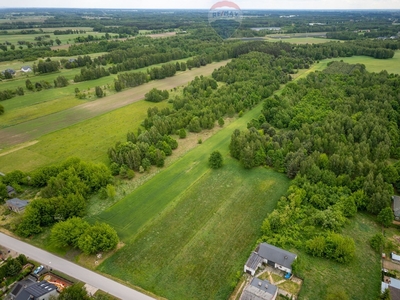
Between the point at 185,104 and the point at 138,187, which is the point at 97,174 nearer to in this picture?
the point at 138,187

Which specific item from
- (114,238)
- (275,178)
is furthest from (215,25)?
(114,238)

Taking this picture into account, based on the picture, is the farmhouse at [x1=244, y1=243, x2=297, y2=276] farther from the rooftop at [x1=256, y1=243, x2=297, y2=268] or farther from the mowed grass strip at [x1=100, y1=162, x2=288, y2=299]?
the mowed grass strip at [x1=100, y1=162, x2=288, y2=299]

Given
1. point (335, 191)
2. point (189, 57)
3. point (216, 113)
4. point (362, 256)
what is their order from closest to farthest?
point (362, 256) → point (335, 191) → point (216, 113) → point (189, 57)

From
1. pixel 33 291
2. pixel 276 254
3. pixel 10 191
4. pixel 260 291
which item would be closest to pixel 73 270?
pixel 33 291

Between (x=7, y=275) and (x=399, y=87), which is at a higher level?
(x=399, y=87)

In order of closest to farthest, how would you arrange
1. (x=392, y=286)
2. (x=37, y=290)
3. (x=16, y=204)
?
(x=37, y=290), (x=392, y=286), (x=16, y=204)

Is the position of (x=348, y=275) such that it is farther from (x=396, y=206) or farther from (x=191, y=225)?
(x=191, y=225)
